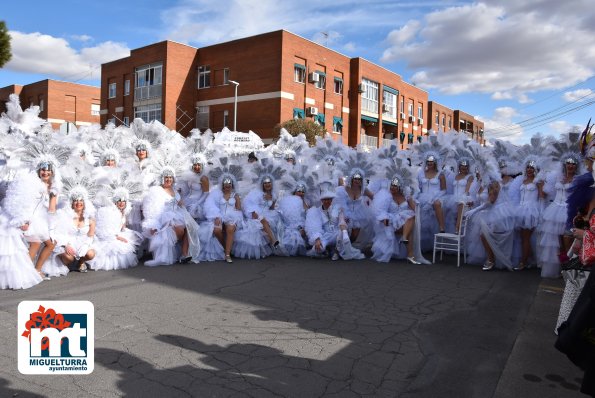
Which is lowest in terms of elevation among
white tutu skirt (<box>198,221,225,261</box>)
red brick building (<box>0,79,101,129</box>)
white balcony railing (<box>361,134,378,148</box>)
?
white tutu skirt (<box>198,221,225,261</box>)

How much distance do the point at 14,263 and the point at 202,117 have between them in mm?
30715

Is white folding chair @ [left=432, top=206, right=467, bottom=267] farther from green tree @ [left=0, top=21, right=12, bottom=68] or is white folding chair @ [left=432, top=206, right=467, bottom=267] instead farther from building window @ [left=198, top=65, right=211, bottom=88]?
building window @ [left=198, top=65, right=211, bottom=88]

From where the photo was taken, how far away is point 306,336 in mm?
4418

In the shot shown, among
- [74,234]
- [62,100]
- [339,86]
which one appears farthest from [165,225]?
[62,100]

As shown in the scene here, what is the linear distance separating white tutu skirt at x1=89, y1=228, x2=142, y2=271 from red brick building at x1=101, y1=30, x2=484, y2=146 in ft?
76.0

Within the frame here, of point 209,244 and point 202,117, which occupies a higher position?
point 202,117

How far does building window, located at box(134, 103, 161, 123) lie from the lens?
35.7m

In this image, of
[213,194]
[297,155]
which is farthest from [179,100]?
[213,194]

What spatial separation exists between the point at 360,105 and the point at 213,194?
1183 inches

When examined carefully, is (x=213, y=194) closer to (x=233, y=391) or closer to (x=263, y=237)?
(x=263, y=237)

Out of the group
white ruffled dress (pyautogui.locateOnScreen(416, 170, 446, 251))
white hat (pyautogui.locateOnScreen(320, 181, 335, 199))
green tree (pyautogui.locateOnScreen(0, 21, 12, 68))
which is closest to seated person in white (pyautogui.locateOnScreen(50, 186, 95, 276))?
white hat (pyautogui.locateOnScreen(320, 181, 335, 199))

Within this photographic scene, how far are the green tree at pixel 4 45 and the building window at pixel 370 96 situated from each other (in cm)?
2684

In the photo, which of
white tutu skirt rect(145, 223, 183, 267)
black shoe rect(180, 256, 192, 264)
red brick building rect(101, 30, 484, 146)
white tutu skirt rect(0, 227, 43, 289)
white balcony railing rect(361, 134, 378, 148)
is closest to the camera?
white tutu skirt rect(0, 227, 43, 289)

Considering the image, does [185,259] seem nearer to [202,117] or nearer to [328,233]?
[328,233]
